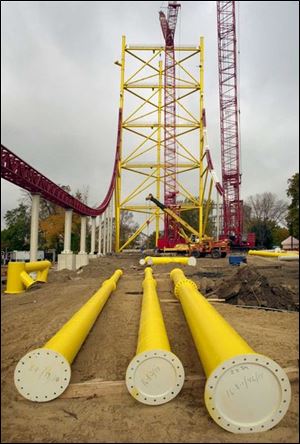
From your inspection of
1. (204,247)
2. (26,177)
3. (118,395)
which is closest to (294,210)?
(118,395)

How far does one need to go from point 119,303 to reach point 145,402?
4097mm

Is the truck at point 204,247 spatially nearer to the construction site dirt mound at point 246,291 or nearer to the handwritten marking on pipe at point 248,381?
the construction site dirt mound at point 246,291

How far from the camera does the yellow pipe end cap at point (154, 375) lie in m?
2.11

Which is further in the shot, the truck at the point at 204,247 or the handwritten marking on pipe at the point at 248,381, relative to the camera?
the truck at the point at 204,247

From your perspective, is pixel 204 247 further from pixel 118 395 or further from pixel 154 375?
pixel 154 375

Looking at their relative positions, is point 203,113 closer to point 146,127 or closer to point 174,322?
point 146,127

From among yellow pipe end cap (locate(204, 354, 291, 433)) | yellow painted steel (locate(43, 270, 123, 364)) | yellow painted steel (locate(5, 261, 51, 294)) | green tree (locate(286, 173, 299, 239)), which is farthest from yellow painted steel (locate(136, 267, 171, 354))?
yellow painted steel (locate(5, 261, 51, 294))

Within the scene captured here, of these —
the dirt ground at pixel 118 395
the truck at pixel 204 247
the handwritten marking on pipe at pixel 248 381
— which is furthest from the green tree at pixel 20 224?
the truck at pixel 204 247

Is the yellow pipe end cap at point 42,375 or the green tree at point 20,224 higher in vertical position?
the green tree at point 20,224

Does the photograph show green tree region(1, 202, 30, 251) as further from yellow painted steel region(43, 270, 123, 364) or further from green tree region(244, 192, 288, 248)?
green tree region(244, 192, 288, 248)

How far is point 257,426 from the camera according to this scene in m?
1.68

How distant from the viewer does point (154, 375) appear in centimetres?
216

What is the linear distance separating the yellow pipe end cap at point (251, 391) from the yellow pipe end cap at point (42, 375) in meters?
0.87

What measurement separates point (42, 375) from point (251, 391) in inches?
46.8
